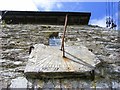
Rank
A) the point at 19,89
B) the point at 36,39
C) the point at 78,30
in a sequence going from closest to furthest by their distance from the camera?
the point at 19,89 → the point at 36,39 → the point at 78,30

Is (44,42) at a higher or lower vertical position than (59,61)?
higher

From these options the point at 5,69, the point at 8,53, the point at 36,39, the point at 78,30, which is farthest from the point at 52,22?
the point at 5,69

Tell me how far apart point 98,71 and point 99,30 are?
2.62 m

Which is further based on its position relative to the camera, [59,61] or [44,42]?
[44,42]

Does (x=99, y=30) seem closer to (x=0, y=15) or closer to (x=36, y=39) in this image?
(x=36, y=39)

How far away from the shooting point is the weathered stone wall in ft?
12.0

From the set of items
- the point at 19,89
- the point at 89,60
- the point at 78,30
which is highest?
the point at 78,30

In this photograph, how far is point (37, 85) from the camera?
329 centimetres

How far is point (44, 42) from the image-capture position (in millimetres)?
4934

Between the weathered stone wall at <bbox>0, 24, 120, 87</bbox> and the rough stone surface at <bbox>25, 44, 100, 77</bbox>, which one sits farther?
the weathered stone wall at <bbox>0, 24, 120, 87</bbox>

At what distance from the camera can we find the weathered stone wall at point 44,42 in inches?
144

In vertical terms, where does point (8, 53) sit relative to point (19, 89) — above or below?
above

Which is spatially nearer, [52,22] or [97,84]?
[97,84]

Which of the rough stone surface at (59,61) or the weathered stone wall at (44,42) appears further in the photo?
the weathered stone wall at (44,42)
